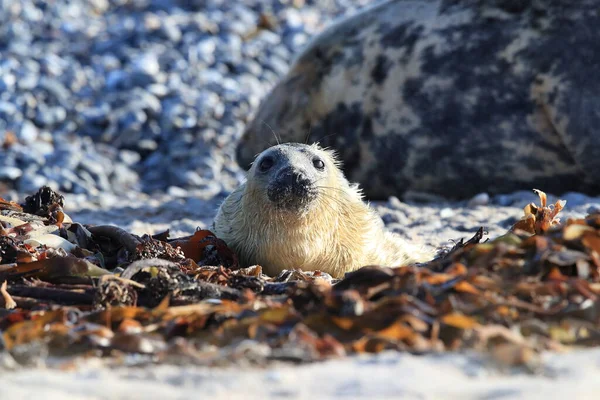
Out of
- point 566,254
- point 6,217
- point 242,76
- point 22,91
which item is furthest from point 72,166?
point 566,254

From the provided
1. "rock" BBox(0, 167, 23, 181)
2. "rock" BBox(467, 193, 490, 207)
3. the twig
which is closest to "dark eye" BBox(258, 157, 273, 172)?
the twig

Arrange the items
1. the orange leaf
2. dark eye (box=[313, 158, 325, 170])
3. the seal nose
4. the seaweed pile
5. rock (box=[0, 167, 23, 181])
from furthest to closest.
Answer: rock (box=[0, 167, 23, 181]) → dark eye (box=[313, 158, 325, 170]) → the seal nose → the orange leaf → the seaweed pile

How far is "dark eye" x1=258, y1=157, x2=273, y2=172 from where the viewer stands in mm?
4312

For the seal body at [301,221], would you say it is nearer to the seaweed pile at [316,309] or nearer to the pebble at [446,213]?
the seaweed pile at [316,309]

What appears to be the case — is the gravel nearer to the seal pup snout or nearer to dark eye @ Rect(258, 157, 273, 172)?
dark eye @ Rect(258, 157, 273, 172)

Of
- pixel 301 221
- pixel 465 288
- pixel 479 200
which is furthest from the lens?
pixel 479 200

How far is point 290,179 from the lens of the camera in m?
4.06

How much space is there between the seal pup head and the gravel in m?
3.53

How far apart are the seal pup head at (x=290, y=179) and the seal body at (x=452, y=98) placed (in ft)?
7.50

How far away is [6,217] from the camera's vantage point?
4305 millimetres

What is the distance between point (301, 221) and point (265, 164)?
0.34 metres

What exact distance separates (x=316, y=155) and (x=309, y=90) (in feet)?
9.57

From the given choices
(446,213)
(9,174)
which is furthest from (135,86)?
(446,213)

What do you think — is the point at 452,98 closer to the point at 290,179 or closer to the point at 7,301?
the point at 290,179
